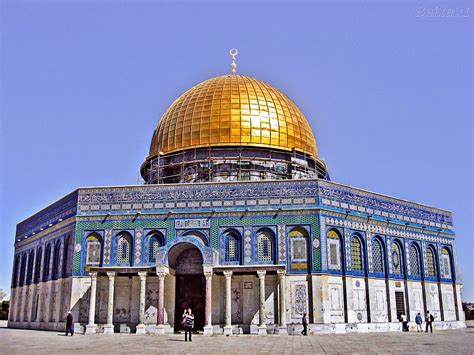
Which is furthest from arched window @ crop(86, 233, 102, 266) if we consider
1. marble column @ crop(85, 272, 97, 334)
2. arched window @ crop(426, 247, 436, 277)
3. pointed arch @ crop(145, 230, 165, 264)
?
arched window @ crop(426, 247, 436, 277)

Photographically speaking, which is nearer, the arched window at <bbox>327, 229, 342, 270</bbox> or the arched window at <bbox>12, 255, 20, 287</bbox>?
the arched window at <bbox>327, 229, 342, 270</bbox>

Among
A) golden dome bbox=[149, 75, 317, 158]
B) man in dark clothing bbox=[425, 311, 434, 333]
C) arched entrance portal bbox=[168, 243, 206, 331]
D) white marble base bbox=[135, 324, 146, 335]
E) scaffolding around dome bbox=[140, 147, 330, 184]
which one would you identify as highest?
golden dome bbox=[149, 75, 317, 158]

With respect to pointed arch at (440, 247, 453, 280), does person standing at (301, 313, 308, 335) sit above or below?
below

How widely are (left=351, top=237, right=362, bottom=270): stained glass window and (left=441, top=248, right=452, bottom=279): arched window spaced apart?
6.55 m

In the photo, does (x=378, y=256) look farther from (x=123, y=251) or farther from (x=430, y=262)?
(x=123, y=251)

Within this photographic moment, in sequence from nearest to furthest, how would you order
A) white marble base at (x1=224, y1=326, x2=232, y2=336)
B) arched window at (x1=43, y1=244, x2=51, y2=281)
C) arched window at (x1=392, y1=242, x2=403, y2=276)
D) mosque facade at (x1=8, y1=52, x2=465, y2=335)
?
white marble base at (x1=224, y1=326, x2=232, y2=336), mosque facade at (x1=8, y1=52, x2=465, y2=335), arched window at (x1=392, y1=242, x2=403, y2=276), arched window at (x1=43, y1=244, x2=51, y2=281)

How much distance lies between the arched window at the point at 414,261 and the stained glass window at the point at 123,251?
550 inches

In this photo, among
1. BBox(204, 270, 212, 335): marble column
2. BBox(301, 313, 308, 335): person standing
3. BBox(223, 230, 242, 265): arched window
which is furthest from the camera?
BBox(223, 230, 242, 265): arched window

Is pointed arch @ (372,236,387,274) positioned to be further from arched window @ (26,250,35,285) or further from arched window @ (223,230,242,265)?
arched window @ (26,250,35,285)

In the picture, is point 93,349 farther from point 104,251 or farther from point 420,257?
point 420,257

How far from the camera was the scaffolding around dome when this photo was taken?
27516mm

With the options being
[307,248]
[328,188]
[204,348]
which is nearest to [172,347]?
[204,348]

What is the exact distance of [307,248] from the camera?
2302 centimetres

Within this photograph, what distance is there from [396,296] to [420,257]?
3072 millimetres
